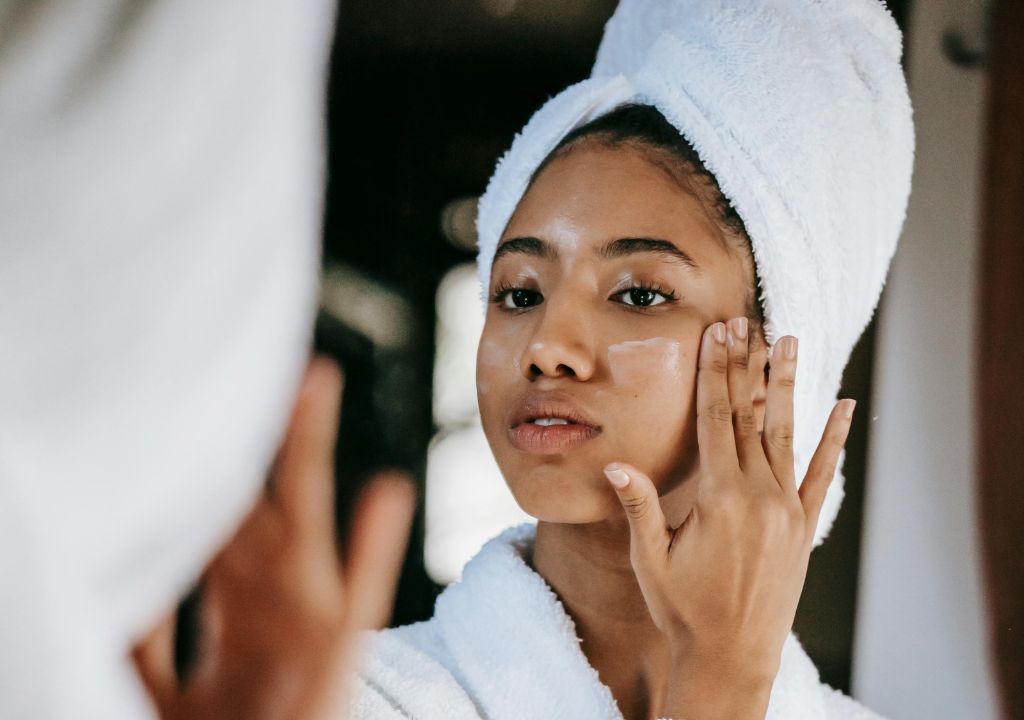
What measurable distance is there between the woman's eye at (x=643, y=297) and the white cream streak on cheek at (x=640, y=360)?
3cm

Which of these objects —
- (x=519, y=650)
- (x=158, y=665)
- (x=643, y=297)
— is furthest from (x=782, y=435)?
(x=158, y=665)

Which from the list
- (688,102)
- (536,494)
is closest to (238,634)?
(536,494)

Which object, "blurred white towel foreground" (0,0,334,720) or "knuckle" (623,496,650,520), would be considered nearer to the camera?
"blurred white towel foreground" (0,0,334,720)

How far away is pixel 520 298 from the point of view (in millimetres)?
631

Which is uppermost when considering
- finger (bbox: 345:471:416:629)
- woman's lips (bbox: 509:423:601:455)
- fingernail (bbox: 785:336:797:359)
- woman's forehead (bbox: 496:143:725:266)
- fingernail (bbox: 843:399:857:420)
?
woman's forehead (bbox: 496:143:725:266)

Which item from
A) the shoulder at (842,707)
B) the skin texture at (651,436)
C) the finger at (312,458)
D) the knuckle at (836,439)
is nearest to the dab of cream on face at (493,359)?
the skin texture at (651,436)

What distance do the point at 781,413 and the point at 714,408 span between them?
0.04 metres

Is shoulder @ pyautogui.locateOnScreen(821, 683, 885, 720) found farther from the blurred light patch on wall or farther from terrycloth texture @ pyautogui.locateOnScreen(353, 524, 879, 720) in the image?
the blurred light patch on wall

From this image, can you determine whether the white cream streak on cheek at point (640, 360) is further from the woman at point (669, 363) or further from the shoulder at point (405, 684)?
the shoulder at point (405, 684)

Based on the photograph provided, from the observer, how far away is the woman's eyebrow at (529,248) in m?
0.61

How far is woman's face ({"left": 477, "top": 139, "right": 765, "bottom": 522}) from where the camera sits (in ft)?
1.93

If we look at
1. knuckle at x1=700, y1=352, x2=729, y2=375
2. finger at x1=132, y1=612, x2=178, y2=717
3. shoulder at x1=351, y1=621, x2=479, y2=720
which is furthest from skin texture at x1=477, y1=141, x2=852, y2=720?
finger at x1=132, y1=612, x2=178, y2=717

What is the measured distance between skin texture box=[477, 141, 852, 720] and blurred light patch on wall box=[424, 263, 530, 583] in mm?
18

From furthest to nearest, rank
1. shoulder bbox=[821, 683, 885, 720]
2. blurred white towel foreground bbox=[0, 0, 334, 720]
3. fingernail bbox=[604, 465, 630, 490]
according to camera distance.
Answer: shoulder bbox=[821, 683, 885, 720], fingernail bbox=[604, 465, 630, 490], blurred white towel foreground bbox=[0, 0, 334, 720]
